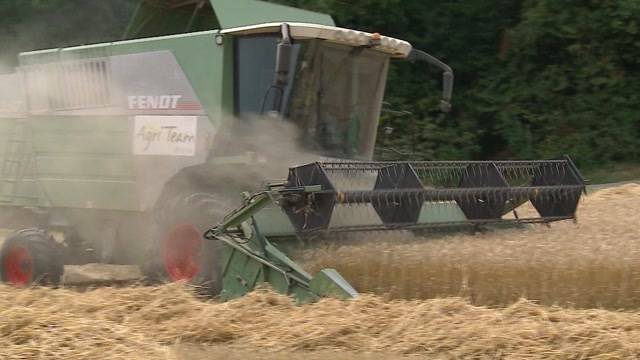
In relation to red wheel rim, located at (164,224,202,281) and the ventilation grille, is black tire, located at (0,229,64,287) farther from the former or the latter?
red wheel rim, located at (164,224,202,281)

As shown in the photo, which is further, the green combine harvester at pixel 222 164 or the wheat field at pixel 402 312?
the green combine harvester at pixel 222 164

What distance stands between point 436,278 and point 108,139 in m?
4.27

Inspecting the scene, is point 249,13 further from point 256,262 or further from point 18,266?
point 18,266

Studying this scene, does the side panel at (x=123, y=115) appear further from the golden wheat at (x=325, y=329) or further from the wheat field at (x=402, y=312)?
the golden wheat at (x=325, y=329)

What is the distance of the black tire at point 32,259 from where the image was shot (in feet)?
29.6

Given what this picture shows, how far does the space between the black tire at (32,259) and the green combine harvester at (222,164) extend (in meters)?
0.02

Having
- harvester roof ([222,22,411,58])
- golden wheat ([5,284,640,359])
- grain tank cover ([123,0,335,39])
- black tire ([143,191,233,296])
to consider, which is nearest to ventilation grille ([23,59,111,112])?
grain tank cover ([123,0,335,39])

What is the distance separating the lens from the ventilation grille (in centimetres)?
909

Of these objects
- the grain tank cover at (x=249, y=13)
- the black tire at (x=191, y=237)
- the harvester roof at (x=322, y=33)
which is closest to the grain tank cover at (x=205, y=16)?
the grain tank cover at (x=249, y=13)

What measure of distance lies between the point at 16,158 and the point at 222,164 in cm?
353

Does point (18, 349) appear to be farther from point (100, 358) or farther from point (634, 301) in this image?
point (634, 301)

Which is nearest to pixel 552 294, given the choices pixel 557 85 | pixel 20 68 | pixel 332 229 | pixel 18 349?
pixel 332 229

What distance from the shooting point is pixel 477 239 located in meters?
7.36

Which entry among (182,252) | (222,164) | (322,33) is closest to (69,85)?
(222,164)
